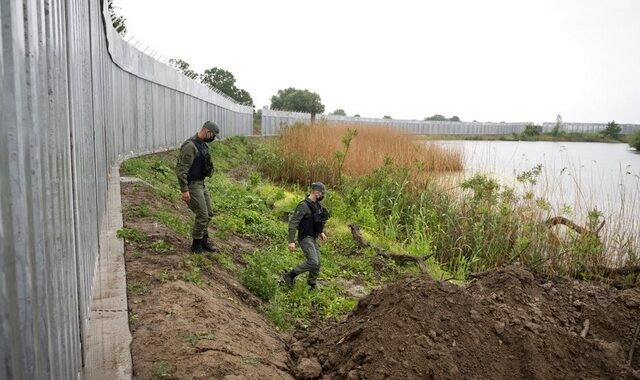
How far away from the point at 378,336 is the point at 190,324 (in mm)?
1486

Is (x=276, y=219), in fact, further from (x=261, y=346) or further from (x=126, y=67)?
(x=261, y=346)

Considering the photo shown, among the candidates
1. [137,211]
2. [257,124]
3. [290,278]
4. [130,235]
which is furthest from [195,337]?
[257,124]

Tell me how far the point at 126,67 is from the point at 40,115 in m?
9.79

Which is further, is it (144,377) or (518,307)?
(518,307)

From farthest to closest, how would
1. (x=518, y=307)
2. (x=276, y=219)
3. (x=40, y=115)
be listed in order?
1. (x=276, y=219)
2. (x=518, y=307)
3. (x=40, y=115)

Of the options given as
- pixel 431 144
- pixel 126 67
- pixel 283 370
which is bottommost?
pixel 283 370

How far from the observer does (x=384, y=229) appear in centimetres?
1013

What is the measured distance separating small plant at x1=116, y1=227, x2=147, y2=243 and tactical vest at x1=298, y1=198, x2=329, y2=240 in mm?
1749

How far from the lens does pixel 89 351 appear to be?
121 inches

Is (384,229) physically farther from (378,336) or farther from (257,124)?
(257,124)

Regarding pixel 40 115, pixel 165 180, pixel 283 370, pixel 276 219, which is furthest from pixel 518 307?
pixel 165 180

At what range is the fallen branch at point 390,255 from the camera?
7793 mm

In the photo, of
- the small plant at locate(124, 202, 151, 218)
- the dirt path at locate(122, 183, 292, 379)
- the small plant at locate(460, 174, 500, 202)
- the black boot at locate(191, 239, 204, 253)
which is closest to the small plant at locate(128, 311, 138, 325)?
the dirt path at locate(122, 183, 292, 379)

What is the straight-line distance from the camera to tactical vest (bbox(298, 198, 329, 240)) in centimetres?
585
